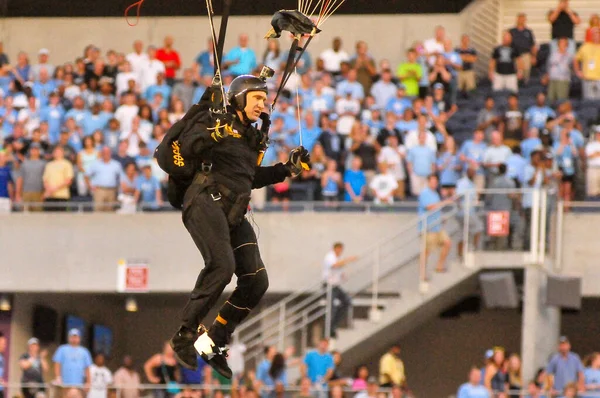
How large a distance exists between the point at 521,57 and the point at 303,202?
13.2 ft

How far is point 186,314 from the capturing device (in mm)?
9594

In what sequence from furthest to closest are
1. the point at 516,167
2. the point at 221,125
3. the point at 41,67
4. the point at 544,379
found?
the point at 41,67
the point at 516,167
the point at 544,379
the point at 221,125

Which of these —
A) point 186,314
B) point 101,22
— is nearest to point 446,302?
point 101,22

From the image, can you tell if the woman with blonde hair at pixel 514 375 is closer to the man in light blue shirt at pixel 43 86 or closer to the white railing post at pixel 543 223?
the white railing post at pixel 543 223

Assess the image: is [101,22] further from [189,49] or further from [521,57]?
[521,57]

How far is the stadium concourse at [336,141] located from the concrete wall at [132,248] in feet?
0.79

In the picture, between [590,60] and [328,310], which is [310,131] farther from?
[590,60]

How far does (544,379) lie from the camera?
58.1ft

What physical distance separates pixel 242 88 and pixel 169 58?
13.3 meters

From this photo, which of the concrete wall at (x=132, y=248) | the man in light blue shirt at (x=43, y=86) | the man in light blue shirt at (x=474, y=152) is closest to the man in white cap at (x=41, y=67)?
A: the man in light blue shirt at (x=43, y=86)

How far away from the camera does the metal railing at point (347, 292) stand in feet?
A: 62.2

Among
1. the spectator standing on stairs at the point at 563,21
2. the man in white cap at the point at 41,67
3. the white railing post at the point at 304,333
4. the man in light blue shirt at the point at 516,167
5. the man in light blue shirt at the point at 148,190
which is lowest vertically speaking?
the white railing post at the point at 304,333

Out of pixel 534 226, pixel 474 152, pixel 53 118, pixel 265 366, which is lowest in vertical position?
pixel 265 366

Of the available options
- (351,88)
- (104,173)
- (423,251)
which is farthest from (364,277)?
(104,173)
